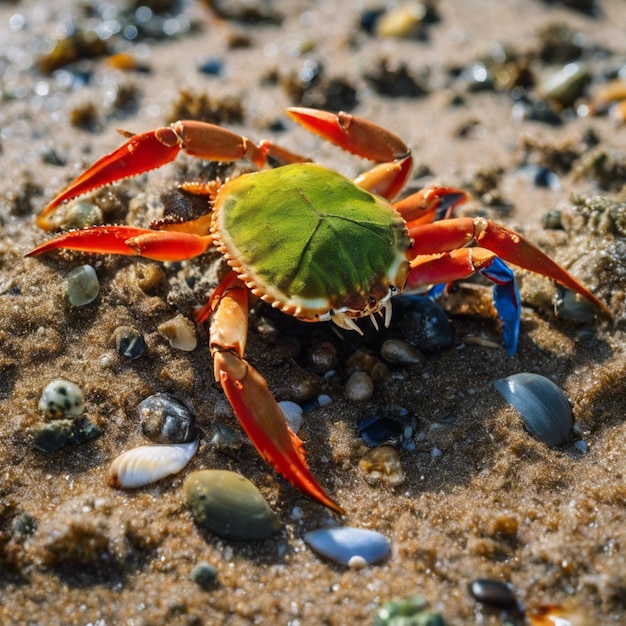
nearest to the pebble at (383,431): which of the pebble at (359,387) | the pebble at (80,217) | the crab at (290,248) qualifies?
the pebble at (359,387)

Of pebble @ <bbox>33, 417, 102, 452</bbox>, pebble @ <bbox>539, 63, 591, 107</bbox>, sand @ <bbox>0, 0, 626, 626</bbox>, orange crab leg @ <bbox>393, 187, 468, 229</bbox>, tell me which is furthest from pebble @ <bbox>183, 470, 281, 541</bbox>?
pebble @ <bbox>539, 63, 591, 107</bbox>

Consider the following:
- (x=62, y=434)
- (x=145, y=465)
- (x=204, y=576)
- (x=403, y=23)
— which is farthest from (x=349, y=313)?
(x=403, y=23)

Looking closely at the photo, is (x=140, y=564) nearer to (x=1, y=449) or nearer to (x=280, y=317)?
(x=1, y=449)

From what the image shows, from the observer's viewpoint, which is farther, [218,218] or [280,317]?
[280,317]

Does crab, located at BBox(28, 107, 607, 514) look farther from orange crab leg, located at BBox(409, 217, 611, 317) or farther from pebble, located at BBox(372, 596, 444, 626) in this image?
pebble, located at BBox(372, 596, 444, 626)

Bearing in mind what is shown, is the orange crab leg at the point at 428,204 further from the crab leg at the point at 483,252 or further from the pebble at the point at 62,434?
the pebble at the point at 62,434

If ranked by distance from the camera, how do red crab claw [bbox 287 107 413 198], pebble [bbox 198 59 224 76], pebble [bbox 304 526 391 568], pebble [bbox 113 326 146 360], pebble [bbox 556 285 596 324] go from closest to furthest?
pebble [bbox 304 526 391 568] < pebble [bbox 113 326 146 360] < pebble [bbox 556 285 596 324] < red crab claw [bbox 287 107 413 198] < pebble [bbox 198 59 224 76]

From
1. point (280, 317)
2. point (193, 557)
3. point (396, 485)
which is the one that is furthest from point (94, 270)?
point (396, 485)
